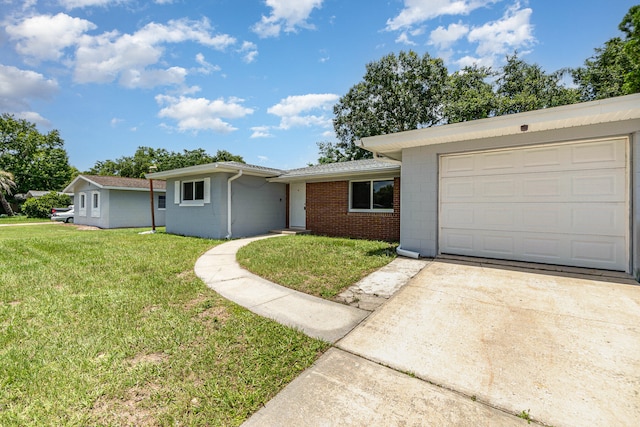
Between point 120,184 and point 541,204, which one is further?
point 120,184

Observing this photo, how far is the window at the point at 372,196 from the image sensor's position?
31.5 feet

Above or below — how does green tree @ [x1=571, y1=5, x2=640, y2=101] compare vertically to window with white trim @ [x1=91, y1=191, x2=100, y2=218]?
above

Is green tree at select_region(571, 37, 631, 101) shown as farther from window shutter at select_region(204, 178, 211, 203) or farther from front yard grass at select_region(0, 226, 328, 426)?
front yard grass at select_region(0, 226, 328, 426)

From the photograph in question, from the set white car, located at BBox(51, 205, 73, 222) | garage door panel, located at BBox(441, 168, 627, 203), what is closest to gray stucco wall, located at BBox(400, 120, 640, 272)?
garage door panel, located at BBox(441, 168, 627, 203)

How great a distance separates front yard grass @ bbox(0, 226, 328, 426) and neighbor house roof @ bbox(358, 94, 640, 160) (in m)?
4.93

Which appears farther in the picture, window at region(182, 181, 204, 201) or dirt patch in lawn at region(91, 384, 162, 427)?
window at region(182, 181, 204, 201)

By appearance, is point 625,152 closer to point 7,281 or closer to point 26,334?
point 26,334

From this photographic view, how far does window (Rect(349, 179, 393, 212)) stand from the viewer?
31.5ft

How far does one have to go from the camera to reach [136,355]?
257cm

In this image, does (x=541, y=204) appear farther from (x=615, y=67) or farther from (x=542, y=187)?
(x=615, y=67)

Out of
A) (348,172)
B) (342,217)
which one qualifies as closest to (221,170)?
(348,172)

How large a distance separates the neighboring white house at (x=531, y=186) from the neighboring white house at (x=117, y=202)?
50.6 ft

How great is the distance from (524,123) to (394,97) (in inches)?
842

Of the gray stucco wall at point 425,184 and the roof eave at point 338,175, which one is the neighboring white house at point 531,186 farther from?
the roof eave at point 338,175
